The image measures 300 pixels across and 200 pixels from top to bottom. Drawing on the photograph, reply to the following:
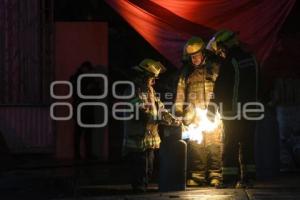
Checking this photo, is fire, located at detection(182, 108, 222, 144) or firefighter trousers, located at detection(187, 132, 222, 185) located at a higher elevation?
fire, located at detection(182, 108, 222, 144)

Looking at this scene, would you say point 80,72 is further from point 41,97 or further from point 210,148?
point 210,148

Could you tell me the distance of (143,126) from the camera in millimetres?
9922

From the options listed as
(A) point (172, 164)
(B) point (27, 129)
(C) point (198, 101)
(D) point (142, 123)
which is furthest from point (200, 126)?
(B) point (27, 129)

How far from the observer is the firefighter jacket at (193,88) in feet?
33.0

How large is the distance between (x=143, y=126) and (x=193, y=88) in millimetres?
922

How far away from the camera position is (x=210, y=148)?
10.2 metres

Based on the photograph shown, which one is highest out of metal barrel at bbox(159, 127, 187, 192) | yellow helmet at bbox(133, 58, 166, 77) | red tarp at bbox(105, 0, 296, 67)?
red tarp at bbox(105, 0, 296, 67)

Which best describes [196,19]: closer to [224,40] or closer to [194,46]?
[194,46]

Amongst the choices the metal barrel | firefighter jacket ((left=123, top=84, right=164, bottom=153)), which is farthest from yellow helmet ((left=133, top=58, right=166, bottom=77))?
the metal barrel

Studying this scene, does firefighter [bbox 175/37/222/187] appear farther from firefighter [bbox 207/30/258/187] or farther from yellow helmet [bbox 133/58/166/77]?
yellow helmet [bbox 133/58/166/77]

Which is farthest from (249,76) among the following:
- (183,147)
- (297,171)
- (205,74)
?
(297,171)

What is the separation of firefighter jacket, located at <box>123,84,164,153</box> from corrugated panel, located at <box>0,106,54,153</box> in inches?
193

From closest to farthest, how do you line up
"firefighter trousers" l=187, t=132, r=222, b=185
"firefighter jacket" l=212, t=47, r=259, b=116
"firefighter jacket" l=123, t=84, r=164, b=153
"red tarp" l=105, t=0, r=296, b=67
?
1. "firefighter jacket" l=212, t=47, r=259, b=116
2. "firefighter jacket" l=123, t=84, r=164, b=153
3. "firefighter trousers" l=187, t=132, r=222, b=185
4. "red tarp" l=105, t=0, r=296, b=67

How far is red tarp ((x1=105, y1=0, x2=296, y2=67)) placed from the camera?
10781 millimetres
